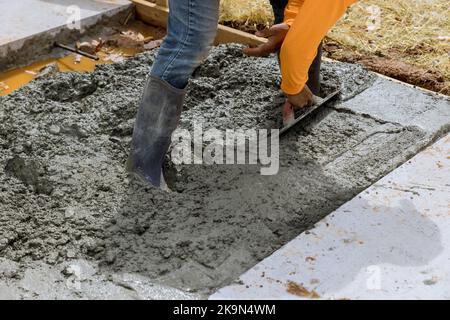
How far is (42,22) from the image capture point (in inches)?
197

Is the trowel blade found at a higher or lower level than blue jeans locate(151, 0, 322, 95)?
lower

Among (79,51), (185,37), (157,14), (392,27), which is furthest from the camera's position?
(157,14)

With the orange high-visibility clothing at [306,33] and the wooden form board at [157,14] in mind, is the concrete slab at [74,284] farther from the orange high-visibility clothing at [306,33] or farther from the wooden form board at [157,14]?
the wooden form board at [157,14]

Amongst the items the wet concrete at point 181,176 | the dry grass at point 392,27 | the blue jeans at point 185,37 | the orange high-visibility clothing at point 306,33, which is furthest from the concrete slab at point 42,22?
the orange high-visibility clothing at point 306,33

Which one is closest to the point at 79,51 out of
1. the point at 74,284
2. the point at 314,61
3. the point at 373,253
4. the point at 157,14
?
the point at 157,14

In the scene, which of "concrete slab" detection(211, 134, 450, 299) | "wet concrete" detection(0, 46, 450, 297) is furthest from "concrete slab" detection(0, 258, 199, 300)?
"concrete slab" detection(211, 134, 450, 299)

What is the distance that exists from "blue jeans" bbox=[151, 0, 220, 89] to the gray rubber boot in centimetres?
6

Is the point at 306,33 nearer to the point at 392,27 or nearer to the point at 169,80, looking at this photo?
the point at 169,80

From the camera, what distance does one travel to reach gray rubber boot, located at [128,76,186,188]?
3207 mm

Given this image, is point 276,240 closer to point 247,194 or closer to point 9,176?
point 247,194

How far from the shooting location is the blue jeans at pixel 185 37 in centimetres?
298

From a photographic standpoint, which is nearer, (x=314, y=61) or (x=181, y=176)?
(x=181, y=176)

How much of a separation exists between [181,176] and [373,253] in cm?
94

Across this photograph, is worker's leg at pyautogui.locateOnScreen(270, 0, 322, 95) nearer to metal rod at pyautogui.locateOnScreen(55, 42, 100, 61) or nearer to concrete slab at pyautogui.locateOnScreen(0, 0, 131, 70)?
metal rod at pyautogui.locateOnScreen(55, 42, 100, 61)
